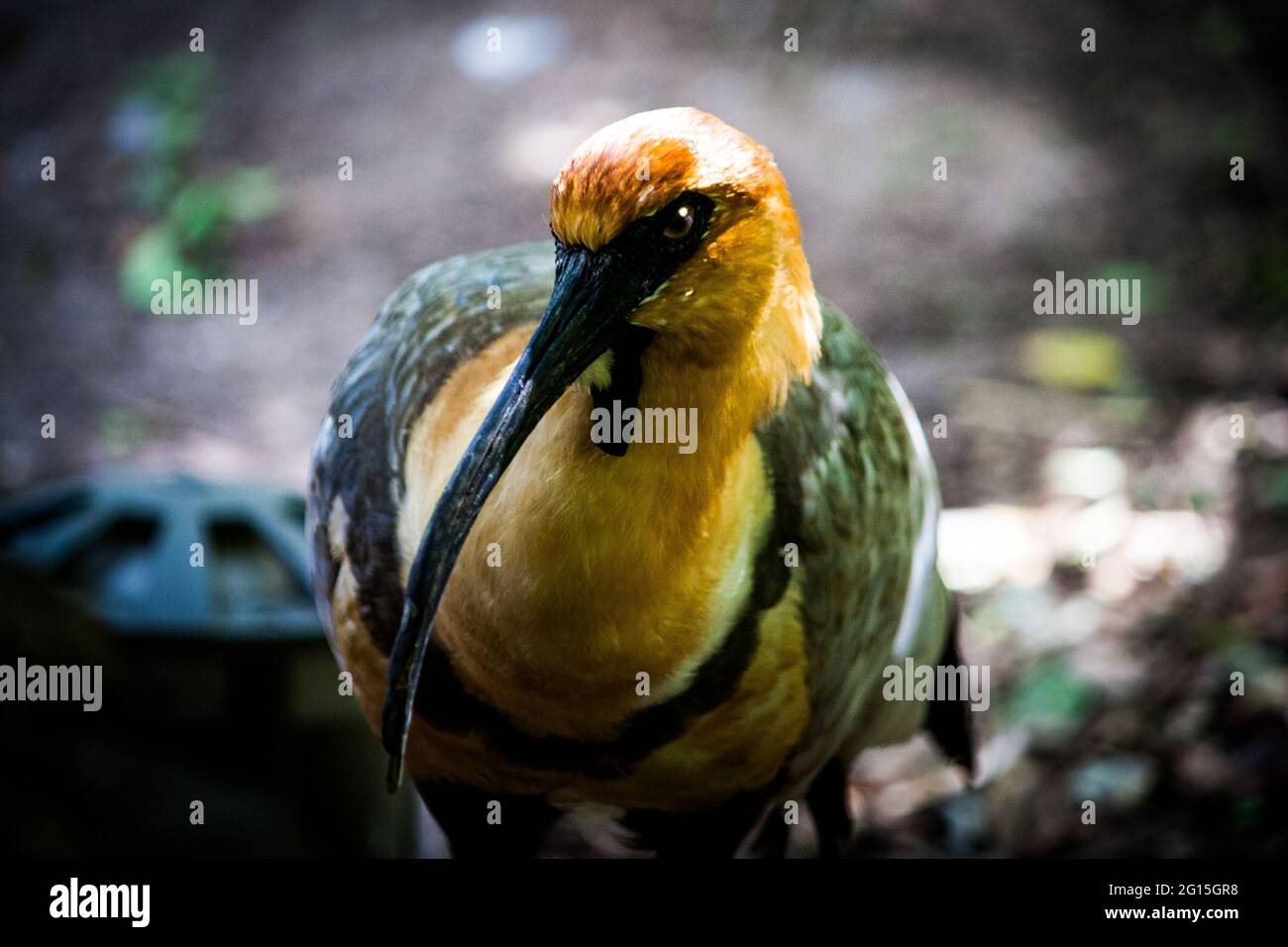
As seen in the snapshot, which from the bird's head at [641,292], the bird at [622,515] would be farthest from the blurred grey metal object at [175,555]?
the bird's head at [641,292]

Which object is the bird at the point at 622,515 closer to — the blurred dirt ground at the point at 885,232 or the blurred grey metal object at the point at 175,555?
the blurred grey metal object at the point at 175,555

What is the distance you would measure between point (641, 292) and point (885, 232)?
2490 millimetres

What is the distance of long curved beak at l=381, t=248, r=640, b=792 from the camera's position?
1070 millimetres

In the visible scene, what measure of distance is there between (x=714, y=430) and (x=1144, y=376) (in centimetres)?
215

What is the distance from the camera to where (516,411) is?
1.09 m

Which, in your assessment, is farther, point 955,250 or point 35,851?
point 955,250

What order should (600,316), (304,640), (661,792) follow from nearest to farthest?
(600,316), (661,792), (304,640)

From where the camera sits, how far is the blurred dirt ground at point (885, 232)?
254 cm

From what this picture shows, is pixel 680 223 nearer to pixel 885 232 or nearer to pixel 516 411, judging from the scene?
pixel 516 411

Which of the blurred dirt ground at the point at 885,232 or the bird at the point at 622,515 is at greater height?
the blurred dirt ground at the point at 885,232

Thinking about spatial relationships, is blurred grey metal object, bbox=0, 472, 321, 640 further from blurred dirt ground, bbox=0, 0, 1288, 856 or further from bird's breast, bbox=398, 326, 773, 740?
blurred dirt ground, bbox=0, 0, 1288, 856

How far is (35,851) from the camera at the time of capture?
4.90 feet

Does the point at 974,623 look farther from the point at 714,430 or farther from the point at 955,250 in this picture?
the point at 714,430

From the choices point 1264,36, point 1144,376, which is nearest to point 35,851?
point 1144,376
